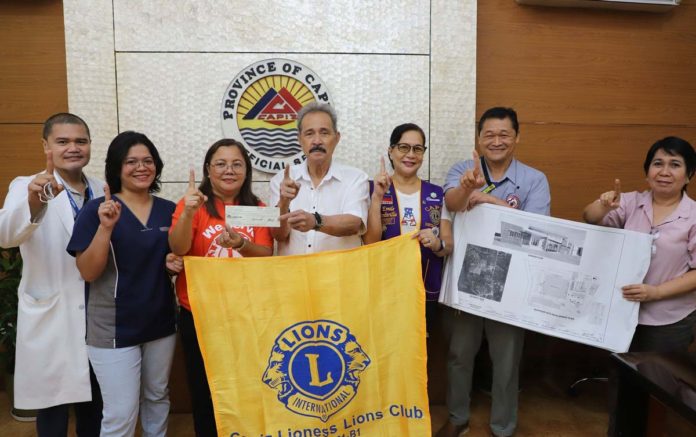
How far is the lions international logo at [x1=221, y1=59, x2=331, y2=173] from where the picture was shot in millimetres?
2777

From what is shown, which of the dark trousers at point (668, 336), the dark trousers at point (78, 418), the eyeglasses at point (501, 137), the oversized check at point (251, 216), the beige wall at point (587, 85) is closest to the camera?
the oversized check at point (251, 216)

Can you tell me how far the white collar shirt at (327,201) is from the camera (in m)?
2.13

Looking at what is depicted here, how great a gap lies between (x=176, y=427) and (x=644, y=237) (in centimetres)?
276

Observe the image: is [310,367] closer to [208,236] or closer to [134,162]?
[208,236]

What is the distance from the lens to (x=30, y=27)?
302cm

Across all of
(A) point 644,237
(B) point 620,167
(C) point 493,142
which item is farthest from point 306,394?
(B) point 620,167

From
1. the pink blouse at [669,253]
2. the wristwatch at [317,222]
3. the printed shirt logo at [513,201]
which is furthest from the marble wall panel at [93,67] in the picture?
the pink blouse at [669,253]

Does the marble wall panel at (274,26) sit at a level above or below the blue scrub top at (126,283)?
above

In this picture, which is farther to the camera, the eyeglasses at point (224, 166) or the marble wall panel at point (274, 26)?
the marble wall panel at point (274, 26)

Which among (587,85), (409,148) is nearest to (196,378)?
(409,148)

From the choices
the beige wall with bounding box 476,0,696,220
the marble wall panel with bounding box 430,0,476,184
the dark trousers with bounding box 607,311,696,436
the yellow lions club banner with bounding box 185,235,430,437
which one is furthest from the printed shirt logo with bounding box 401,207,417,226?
the beige wall with bounding box 476,0,696,220

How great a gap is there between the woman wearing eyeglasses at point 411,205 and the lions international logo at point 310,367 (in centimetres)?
52

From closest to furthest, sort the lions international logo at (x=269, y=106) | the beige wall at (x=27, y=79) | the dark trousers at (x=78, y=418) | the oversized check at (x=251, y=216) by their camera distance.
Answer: the oversized check at (x=251, y=216) → the dark trousers at (x=78, y=418) → the lions international logo at (x=269, y=106) → the beige wall at (x=27, y=79)

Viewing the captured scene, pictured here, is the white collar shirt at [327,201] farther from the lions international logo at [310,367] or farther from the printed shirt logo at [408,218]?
the lions international logo at [310,367]
